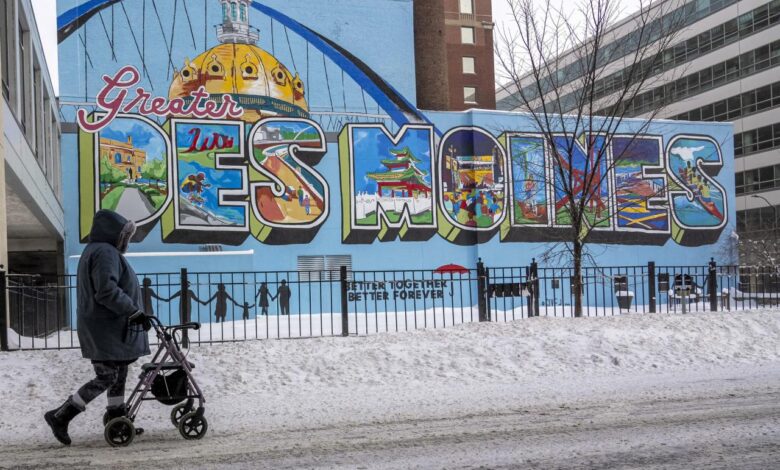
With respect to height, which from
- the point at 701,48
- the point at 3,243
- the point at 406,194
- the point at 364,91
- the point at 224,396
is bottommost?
the point at 224,396

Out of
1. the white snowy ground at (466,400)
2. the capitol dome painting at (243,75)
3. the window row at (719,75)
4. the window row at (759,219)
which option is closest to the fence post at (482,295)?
the white snowy ground at (466,400)

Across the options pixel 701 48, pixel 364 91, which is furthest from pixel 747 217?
pixel 364 91

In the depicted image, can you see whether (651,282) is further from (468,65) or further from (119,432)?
(468,65)

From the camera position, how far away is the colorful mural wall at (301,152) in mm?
23797

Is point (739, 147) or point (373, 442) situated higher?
point (739, 147)

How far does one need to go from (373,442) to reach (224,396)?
323 centimetres

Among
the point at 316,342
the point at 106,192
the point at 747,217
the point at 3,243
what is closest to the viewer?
the point at 316,342

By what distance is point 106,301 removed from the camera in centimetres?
583

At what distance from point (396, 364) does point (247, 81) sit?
687 inches

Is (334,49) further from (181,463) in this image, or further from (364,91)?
(181,463)

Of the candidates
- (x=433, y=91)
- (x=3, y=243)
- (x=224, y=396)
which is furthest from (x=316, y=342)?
(x=433, y=91)

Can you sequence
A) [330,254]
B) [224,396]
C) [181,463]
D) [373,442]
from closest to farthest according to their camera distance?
1. [181,463]
2. [373,442]
3. [224,396]
4. [330,254]

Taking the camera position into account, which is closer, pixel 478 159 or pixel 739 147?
pixel 478 159

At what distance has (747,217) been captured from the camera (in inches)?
2046
